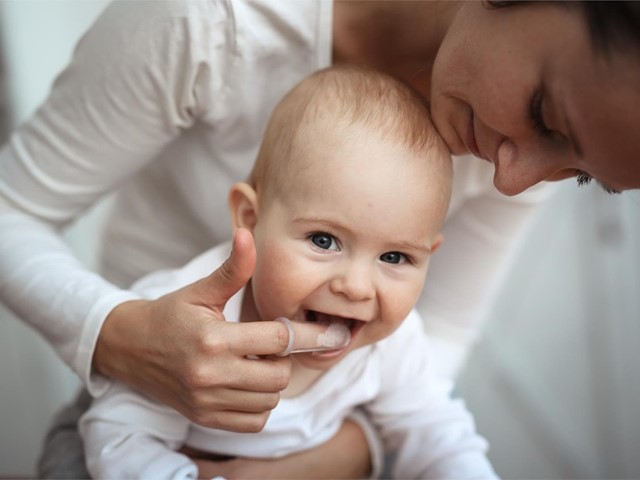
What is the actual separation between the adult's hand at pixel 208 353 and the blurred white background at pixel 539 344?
1149mm

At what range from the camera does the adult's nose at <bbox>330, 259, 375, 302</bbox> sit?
84 centimetres

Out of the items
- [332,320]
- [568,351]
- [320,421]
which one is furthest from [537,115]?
[568,351]

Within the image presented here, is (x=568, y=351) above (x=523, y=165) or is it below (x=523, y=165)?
below

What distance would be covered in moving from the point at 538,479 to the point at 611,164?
5.36 feet

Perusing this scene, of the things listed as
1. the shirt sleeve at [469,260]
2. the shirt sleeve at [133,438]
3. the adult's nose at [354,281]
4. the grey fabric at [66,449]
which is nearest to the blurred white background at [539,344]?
the grey fabric at [66,449]

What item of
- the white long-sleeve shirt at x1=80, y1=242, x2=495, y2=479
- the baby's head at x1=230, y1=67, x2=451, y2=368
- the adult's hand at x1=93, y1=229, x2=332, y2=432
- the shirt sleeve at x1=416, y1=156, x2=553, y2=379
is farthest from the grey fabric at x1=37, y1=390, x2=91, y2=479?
the shirt sleeve at x1=416, y1=156, x2=553, y2=379

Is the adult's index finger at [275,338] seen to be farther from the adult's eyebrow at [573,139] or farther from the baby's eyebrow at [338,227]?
the adult's eyebrow at [573,139]

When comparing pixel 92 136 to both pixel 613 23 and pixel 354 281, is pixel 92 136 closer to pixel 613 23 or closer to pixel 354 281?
pixel 354 281

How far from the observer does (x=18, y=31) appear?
6.75ft

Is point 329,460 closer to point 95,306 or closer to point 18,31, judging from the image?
point 95,306

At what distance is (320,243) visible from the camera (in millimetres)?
867

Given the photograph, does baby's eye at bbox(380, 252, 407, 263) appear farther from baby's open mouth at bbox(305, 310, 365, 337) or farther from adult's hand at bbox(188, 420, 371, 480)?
adult's hand at bbox(188, 420, 371, 480)

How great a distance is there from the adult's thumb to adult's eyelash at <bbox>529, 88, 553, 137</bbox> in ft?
1.04

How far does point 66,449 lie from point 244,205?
452 millimetres
